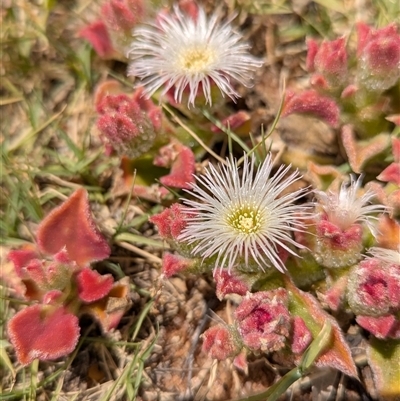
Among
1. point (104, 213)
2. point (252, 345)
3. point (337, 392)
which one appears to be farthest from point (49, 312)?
point (337, 392)

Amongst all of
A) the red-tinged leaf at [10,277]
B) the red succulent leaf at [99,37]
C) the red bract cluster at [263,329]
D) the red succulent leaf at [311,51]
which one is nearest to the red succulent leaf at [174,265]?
the red bract cluster at [263,329]

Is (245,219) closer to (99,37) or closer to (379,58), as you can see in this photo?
(379,58)

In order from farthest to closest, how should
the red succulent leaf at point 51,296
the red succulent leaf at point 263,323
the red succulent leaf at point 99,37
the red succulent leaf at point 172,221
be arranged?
the red succulent leaf at point 99,37 < the red succulent leaf at point 51,296 < the red succulent leaf at point 172,221 < the red succulent leaf at point 263,323

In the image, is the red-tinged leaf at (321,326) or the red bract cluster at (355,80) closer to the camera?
the red-tinged leaf at (321,326)

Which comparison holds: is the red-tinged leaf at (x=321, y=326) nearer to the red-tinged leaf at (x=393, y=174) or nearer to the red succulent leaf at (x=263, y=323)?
the red succulent leaf at (x=263, y=323)

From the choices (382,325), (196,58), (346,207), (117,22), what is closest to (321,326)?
(382,325)
